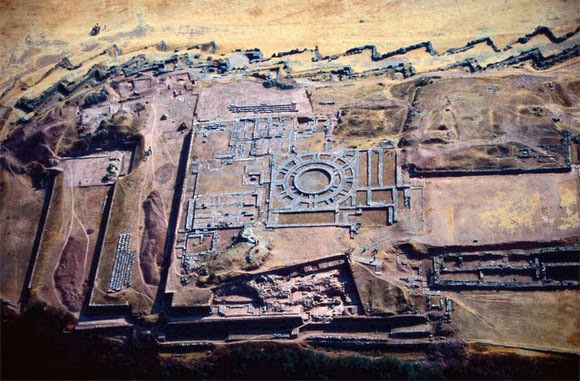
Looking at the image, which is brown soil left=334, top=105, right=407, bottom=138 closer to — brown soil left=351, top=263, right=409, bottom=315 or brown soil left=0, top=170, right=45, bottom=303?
brown soil left=351, top=263, right=409, bottom=315

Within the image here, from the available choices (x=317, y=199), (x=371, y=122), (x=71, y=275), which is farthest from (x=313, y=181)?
(x=71, y=275)

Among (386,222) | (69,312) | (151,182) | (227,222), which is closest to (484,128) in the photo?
(386,222)

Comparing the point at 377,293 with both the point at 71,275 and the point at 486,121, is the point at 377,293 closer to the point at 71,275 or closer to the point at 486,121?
the point at 486,121

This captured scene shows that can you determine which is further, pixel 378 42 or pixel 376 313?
pixel 378 42

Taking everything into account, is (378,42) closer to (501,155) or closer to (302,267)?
(501,155)

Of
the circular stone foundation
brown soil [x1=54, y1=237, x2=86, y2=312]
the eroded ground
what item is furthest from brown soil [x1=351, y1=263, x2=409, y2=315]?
brown soil [x1=54, y1=237, x2=86, y2=312]

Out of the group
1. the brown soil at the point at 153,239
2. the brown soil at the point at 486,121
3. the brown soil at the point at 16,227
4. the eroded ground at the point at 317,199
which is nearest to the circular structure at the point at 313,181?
the eroded ground at the point at 317,199
